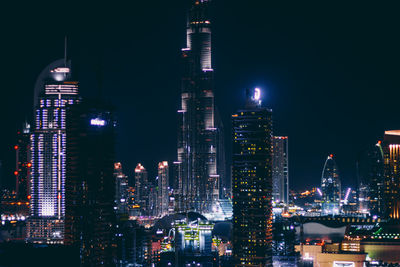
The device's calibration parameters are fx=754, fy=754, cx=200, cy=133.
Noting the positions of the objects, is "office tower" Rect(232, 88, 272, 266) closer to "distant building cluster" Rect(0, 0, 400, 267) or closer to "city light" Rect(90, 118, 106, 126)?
"distant building cluster" Rect(0, 0, 400, 267)

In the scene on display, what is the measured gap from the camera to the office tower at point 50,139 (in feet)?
228

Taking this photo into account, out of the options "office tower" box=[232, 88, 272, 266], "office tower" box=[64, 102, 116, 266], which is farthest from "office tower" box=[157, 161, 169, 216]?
"office tower" box=[64, 102, 116, 266]

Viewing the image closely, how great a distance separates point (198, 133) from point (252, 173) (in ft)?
89.9

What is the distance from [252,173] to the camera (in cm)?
5459

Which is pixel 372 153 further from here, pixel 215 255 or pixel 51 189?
pixel 51 189

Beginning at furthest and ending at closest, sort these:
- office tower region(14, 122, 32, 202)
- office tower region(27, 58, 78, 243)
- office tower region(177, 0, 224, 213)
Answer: office tower region(177, 0, 224, 213)
office tower region(14, 122, 32, 202)
office tower region(27, 58, 78, 243)

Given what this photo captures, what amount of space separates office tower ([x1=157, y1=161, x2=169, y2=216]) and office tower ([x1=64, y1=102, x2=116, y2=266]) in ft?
113

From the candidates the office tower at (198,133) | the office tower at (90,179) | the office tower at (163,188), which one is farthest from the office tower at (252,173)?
the office tower at (163,188)

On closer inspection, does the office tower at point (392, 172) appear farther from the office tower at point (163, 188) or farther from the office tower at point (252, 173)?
the office tower at point (163, 188)

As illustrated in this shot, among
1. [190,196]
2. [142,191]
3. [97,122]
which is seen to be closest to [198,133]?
[190,196]

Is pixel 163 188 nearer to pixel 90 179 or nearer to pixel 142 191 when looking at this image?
pixel 142 191

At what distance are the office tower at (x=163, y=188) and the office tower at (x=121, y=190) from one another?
3944 mm

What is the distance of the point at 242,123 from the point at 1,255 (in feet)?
62.5

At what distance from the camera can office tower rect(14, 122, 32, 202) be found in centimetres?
7269
